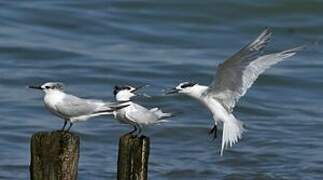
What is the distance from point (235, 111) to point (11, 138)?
10.9ft

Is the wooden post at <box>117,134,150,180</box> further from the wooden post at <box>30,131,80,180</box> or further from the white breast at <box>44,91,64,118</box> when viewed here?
the white breast at <box>44,91,64,118</box>

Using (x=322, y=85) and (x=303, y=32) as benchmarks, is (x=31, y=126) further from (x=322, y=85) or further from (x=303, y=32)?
(x=303, y=32)

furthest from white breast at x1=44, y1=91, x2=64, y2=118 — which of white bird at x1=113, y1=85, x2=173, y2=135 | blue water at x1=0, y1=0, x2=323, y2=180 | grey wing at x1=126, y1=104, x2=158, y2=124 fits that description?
blue water at x1=0, y1=0, x2=323, y2=180

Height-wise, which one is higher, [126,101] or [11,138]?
[126,101]

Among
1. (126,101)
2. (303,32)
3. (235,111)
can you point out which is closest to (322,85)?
(235,111)

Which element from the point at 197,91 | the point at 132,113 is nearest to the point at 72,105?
the point at 132,113

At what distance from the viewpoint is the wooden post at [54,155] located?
7.84 m

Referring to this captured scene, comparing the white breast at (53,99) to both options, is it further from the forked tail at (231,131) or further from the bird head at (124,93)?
the forked tail at (231,131)

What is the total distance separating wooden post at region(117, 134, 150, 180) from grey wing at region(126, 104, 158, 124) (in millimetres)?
392

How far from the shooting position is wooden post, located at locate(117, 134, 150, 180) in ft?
27.0

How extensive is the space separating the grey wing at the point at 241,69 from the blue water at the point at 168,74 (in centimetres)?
214

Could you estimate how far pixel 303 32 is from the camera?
794 inches

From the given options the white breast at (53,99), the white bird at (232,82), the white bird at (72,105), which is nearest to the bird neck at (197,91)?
the white bird at (232,82)

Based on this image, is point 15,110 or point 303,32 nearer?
point 15,110
